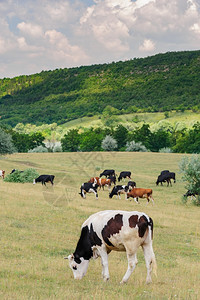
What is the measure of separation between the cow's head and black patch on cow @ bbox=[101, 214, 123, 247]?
953 millimetres

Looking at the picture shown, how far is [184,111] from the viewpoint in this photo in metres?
173

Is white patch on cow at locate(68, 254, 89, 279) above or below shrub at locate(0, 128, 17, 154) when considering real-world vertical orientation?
below

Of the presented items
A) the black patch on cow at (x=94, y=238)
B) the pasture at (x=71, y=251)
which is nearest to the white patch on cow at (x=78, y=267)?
the pasture at (x=71, y=251)

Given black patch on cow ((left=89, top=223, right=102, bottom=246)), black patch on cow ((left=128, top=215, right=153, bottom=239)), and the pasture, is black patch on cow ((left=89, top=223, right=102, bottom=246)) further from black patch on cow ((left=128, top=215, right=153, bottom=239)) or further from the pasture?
black patch on cow ((left=128, top=215, right=153, bottom=239))

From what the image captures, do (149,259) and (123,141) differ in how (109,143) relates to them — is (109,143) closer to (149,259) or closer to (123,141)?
(123,141)

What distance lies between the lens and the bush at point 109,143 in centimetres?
10256

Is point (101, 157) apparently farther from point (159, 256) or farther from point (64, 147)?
→ point (159, 256)

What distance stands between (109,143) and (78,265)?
92.6 meters

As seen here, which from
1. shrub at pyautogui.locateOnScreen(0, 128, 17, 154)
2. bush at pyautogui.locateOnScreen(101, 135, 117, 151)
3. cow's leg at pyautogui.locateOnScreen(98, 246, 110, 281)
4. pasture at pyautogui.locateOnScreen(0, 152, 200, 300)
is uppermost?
bush at pyautogui.locateOnScreen(101, 135, 117, 151)

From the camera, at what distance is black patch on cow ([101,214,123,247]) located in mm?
9461

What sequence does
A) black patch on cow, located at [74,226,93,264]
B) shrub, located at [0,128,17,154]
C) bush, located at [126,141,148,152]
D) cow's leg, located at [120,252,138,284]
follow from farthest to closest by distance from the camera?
bush, located at [126,141,148,152] < shrub, located at [0,128,17,154] < black patch on cow, located at [74,226,93,264] < cow's leg, located at [120,252,138,284]

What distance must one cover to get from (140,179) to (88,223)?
3902cm

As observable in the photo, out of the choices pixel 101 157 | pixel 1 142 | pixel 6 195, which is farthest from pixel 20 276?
pixel 101 157

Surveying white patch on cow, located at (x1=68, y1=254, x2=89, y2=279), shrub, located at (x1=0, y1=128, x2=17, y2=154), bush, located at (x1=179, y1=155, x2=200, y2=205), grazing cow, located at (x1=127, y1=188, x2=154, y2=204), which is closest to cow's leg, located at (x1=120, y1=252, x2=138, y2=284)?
white patch on cow, located at (x1=68, y1=254, x2=89, y2=279)
